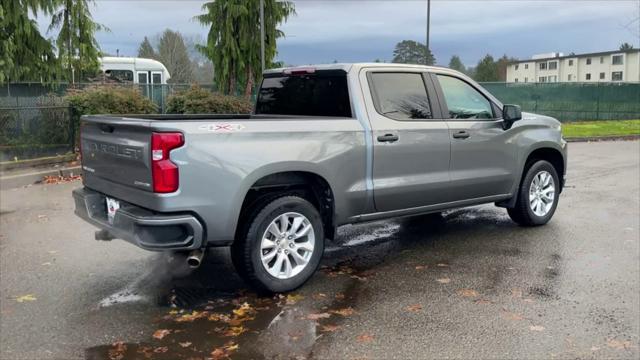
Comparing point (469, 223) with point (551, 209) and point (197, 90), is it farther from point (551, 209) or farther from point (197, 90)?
point (197, 90)

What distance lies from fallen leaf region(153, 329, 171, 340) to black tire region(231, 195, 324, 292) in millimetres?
825

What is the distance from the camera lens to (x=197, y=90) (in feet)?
50.3

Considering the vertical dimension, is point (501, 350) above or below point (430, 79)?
below

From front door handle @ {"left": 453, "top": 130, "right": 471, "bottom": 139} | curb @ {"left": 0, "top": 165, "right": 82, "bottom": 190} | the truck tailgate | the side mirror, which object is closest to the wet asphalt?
the truck tailgate

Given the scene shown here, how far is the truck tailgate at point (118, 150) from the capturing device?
4.42 m

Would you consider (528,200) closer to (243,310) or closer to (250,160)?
(250,160)

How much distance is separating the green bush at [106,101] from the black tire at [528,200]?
8.86 meters

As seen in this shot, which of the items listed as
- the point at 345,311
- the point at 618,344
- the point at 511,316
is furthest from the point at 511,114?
the point at 345,311

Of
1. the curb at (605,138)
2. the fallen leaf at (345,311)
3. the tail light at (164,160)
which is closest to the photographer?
the tail light at (164,160)

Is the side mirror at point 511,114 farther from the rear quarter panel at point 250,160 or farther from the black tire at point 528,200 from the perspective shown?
the rear quarter panel at point 250,160

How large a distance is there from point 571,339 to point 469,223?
143 inches

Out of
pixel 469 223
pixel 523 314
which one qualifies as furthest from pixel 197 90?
pixel 523 314

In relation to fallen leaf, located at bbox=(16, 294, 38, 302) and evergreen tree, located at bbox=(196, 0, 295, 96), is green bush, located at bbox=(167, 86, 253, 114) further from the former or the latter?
fallen leaf, located at bbox=(16, 294, 38, 302)

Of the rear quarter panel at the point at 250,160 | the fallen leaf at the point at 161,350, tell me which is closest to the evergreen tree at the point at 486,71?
the rear quarter panel at the point at 250,160
